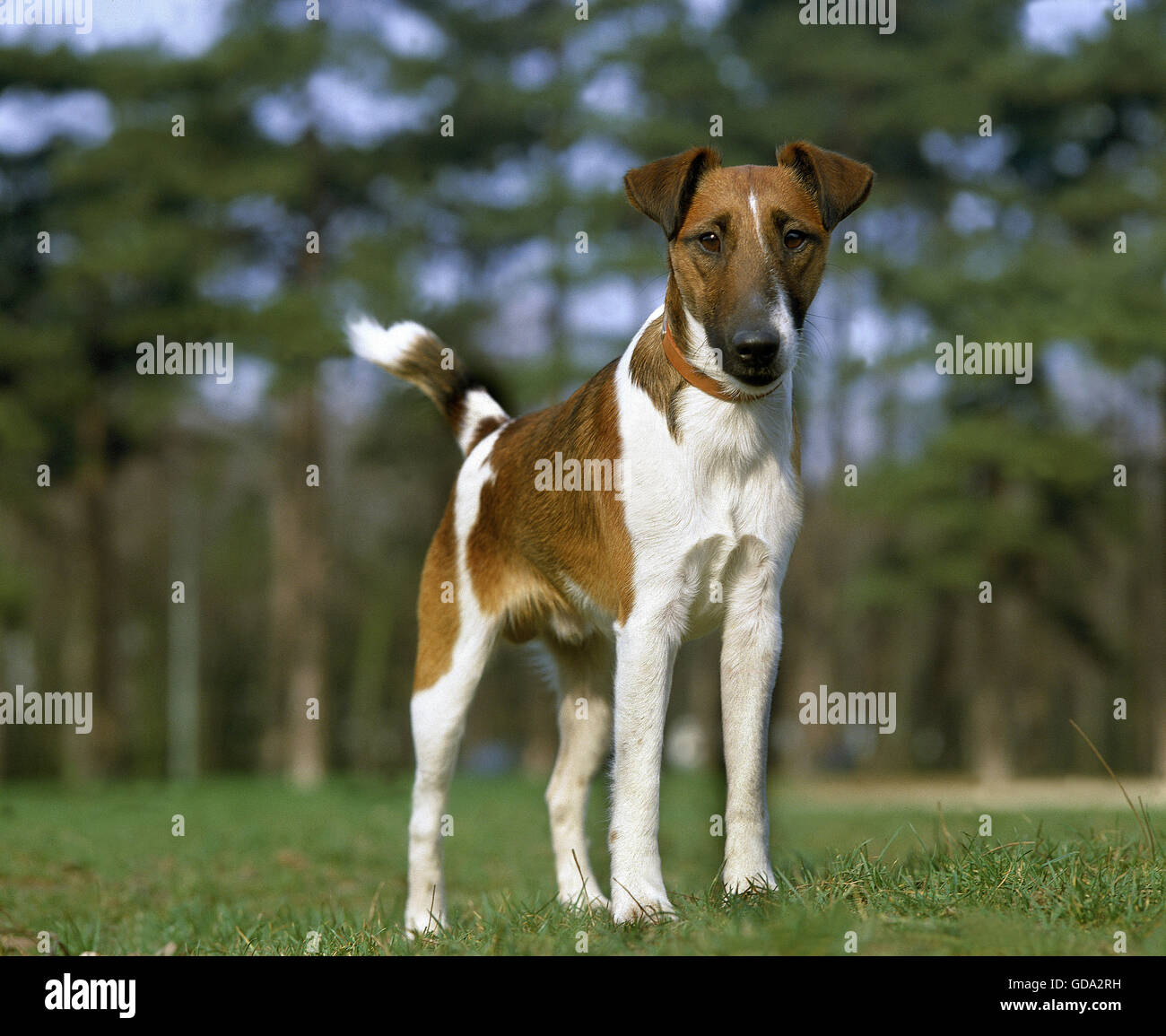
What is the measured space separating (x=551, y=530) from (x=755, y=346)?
144 cm

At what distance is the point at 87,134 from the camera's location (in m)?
22.6

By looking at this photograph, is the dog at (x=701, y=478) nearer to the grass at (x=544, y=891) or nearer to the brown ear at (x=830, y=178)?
the brown ear at (x=830, y=178)

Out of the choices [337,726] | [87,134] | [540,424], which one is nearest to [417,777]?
[540,424]

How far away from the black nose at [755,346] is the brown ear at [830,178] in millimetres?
678

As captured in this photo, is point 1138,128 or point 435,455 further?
point 435,455

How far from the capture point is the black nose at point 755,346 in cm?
436

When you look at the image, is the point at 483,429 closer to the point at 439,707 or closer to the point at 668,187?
the point at 439,707

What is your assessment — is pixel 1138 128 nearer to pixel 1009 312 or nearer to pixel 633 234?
pixel 1009 312

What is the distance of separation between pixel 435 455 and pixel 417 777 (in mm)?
22210

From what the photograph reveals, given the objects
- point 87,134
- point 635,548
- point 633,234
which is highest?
point 87,134

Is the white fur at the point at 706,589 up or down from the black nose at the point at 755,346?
down

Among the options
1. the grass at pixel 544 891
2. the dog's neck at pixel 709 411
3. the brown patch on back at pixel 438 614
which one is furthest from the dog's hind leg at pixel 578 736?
the dog's neck at pixel 709 411
